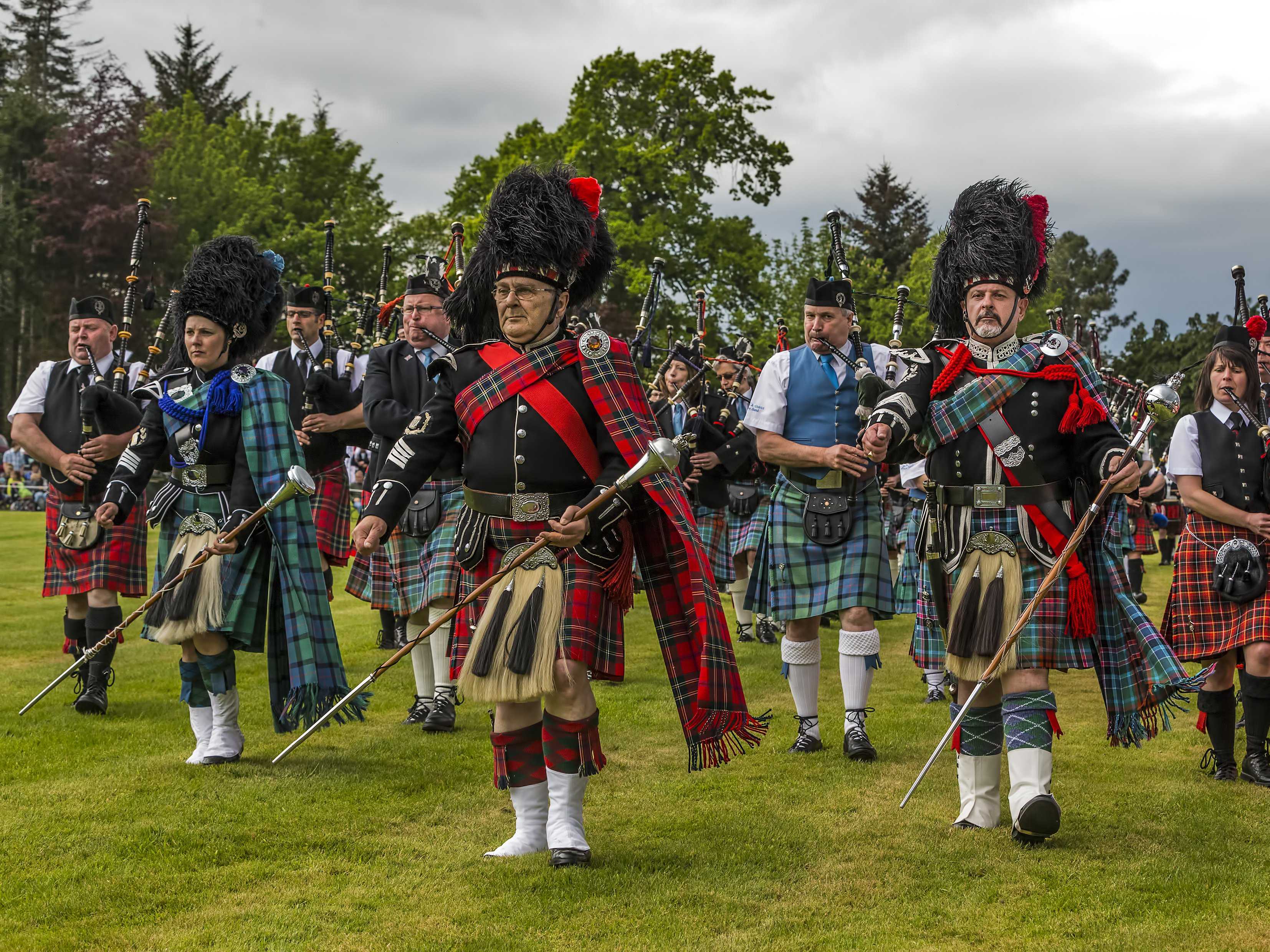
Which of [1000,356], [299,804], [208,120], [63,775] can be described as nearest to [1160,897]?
[1000,356]

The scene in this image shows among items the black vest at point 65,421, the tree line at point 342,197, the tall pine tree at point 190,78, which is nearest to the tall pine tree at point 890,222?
the tree line at point 342,197

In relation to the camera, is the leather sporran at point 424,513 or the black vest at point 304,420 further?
the black vest at point 304,420

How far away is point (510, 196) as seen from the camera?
13.6 feet

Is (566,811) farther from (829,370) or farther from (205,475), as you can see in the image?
(829,370)

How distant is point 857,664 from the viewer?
18.6ft

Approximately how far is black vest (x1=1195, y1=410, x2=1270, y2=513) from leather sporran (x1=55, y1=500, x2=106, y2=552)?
5.32m

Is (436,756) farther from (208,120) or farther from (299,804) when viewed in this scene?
(208,120)

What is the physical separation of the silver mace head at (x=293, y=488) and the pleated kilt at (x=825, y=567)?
205cm

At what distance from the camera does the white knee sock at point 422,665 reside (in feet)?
20.3

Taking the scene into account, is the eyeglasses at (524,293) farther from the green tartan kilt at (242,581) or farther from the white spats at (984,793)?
the white spats at (984,793)

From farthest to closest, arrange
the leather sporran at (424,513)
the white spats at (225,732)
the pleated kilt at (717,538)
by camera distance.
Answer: the pleated kilt at (717,538)
the leather sporran at (424,513)
the white spats at (225,732)

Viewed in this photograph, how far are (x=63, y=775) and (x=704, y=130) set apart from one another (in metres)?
23.4

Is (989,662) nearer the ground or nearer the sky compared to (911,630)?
nearer the sky

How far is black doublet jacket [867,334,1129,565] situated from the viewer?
14.0 ft
